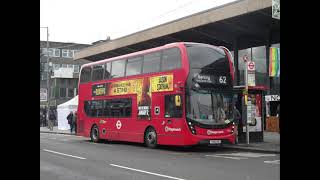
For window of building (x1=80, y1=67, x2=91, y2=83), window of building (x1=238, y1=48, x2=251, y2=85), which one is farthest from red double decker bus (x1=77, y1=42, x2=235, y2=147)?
window of building (x1=238, y1=48, x2=251, y2=85)

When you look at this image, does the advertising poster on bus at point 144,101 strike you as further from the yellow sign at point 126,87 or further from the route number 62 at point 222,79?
the route number 62 at point 222,79

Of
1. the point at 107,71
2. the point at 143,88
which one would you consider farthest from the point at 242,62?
the point at 143,88

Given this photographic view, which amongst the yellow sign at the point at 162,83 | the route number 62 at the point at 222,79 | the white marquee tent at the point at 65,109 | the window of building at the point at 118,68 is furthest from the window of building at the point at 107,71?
the white marquee tent at the point at 65,109

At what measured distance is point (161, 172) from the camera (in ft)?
34.2

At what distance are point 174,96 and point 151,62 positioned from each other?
2.12 m

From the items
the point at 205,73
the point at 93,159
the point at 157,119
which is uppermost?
the point at 205,73

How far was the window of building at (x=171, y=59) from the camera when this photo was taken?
16406 millimetres

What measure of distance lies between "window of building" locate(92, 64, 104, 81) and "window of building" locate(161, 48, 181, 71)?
5196mm

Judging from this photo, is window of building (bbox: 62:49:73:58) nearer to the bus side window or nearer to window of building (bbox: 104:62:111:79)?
window of building (bbox: 104:62:111:79)

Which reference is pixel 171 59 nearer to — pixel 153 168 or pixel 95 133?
pixel 153 168
